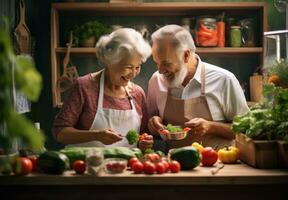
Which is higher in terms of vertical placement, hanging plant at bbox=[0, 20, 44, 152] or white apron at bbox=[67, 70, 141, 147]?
hanging plant at bbox=[0, 20, 44, 152]

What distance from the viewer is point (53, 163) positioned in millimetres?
2557

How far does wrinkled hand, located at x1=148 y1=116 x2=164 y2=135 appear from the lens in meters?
3.51

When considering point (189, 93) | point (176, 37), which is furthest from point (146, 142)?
point (176, 37)

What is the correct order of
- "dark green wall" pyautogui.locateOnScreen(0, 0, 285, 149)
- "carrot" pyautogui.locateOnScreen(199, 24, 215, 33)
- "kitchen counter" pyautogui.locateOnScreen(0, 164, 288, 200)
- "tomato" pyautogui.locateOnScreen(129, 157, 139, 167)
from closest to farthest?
"kitchen counter" pyautogui.locateOnScreen(0, 164, 288, 200), "tomato" pyautogui.locateOnScreen(129, 157, 139, 167), "carrot" pyautogui.locateOnScreen(199, 24, 215, 33), "dark green wall" pyautogui.locateOnScreen(0, 0, 285, 149)

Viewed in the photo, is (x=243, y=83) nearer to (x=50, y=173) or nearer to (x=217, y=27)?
(x=217, y=27)

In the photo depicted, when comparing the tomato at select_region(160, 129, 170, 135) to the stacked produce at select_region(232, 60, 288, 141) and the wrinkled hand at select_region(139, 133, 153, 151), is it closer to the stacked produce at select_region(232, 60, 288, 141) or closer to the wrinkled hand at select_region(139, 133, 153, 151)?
the wrinkled hand at select_region(139, 133, 153, 151)

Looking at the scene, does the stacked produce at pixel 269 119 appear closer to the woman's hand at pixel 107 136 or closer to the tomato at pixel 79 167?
the woman's hand at pixel 107 136

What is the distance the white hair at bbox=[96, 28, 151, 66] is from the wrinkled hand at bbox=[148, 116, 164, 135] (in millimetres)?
475

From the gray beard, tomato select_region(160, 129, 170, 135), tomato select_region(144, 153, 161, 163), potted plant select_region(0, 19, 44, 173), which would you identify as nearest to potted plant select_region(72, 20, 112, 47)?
the gray beard

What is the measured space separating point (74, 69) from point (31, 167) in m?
2.54

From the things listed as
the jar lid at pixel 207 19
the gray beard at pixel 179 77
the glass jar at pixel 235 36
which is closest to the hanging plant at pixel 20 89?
the gray beard at pixel 179 77

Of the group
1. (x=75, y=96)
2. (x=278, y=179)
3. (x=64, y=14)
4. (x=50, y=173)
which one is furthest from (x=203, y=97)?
(x=64, y=14)

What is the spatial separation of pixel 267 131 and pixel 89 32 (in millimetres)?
2675

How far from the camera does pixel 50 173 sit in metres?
2.59
